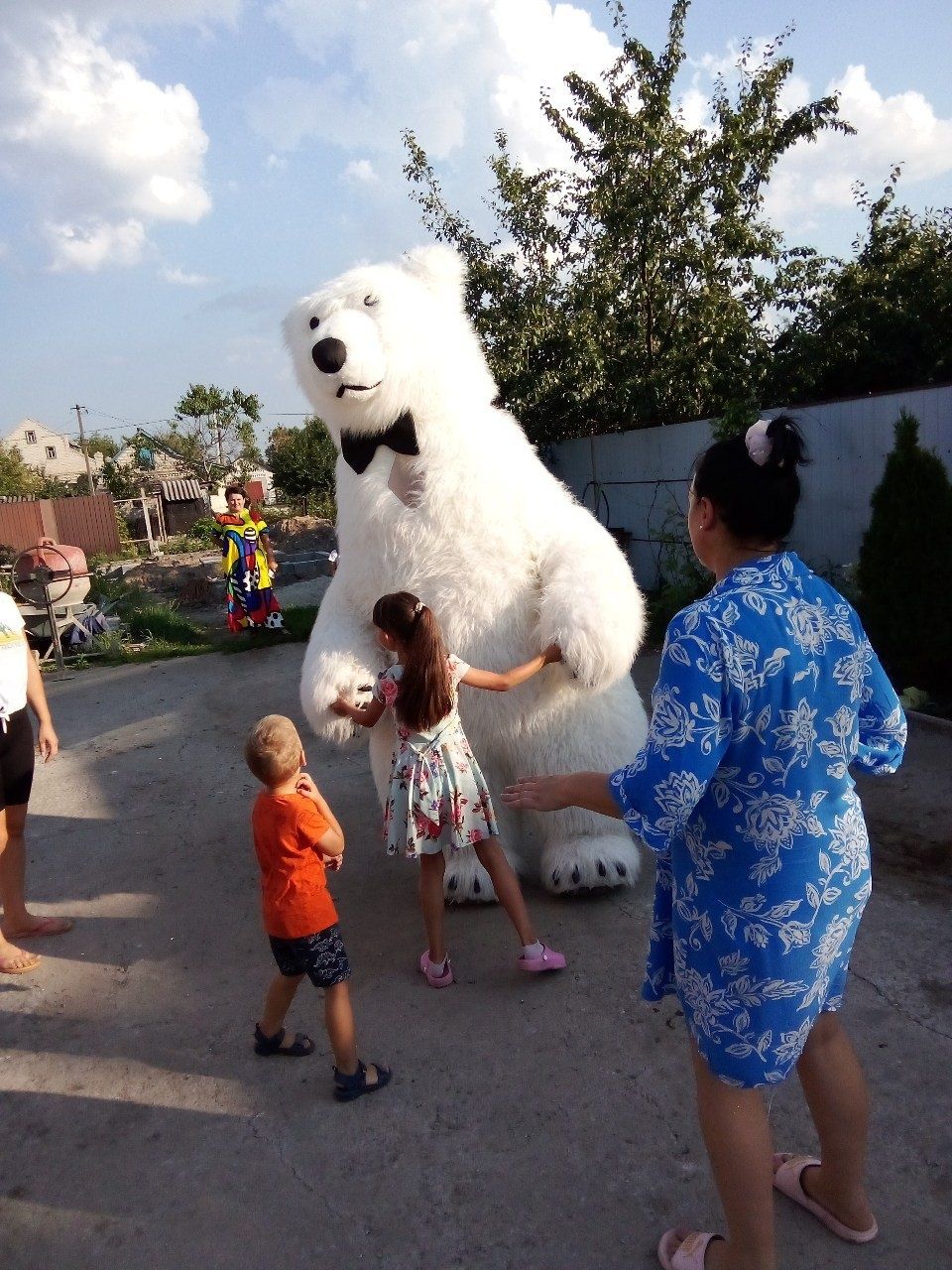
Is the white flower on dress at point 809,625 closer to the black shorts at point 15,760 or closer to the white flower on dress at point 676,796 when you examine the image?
the white flower on dress at point 676,796

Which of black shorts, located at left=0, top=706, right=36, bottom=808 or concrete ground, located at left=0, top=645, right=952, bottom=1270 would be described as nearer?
concrete ground, located at left=0, top=645, right=952, bottom=1270

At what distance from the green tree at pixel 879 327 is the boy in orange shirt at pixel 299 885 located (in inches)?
313

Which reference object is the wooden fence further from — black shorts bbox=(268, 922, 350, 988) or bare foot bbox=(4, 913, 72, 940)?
black shorts bbox=(268, 922, 350, 988)

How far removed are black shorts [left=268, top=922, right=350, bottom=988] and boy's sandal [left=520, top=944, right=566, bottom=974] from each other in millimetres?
624

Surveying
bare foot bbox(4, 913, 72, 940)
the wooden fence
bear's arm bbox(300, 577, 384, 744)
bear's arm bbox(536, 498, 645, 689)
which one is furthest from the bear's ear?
the wooden fence

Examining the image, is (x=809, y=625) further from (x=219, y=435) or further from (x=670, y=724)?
(x=219, y=435)

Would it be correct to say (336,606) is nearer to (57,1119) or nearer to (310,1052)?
(310,1052)

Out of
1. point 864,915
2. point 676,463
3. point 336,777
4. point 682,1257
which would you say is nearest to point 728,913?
point 682,1257

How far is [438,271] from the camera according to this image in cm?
337

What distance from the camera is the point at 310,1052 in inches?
97.8

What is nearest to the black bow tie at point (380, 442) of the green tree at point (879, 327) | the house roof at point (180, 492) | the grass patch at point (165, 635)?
the grass patch at point (165, 635)

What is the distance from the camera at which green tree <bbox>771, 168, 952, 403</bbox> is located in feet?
28.4

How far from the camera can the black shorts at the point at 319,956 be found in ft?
7.44

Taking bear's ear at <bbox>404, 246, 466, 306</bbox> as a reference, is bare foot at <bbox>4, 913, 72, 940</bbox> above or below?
below
